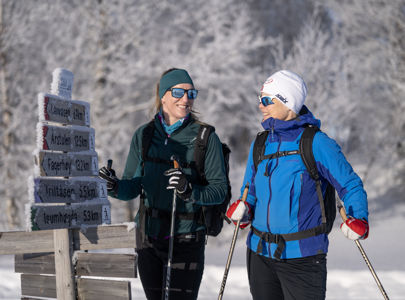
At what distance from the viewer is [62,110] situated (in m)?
3.21

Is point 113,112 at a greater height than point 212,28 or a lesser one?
lesser

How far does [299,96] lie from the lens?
3141 mm

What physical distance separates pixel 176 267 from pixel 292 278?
2.58ft

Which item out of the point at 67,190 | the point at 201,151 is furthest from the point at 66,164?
the point at 201,151

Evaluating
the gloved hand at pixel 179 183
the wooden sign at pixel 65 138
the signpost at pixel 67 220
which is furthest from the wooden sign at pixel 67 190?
the gloved hand at pixel 179 183

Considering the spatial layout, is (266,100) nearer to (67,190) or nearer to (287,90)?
(287,90)

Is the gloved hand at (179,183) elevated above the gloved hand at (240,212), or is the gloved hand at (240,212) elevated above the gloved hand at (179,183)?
the gloved hand at (179,183)

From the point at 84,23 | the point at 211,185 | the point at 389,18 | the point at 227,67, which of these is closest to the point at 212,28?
the point at 227,67

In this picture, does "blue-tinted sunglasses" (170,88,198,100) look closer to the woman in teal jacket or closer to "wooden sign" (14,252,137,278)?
the woman in teal jacket

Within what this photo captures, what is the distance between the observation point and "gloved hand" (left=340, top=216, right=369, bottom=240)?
2785 mm

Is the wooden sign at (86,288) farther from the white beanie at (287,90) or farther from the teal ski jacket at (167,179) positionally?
the white beanie at (287,90)

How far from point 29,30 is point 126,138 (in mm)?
3812

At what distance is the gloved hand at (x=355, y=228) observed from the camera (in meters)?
2.79

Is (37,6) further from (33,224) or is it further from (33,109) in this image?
(33,224)
